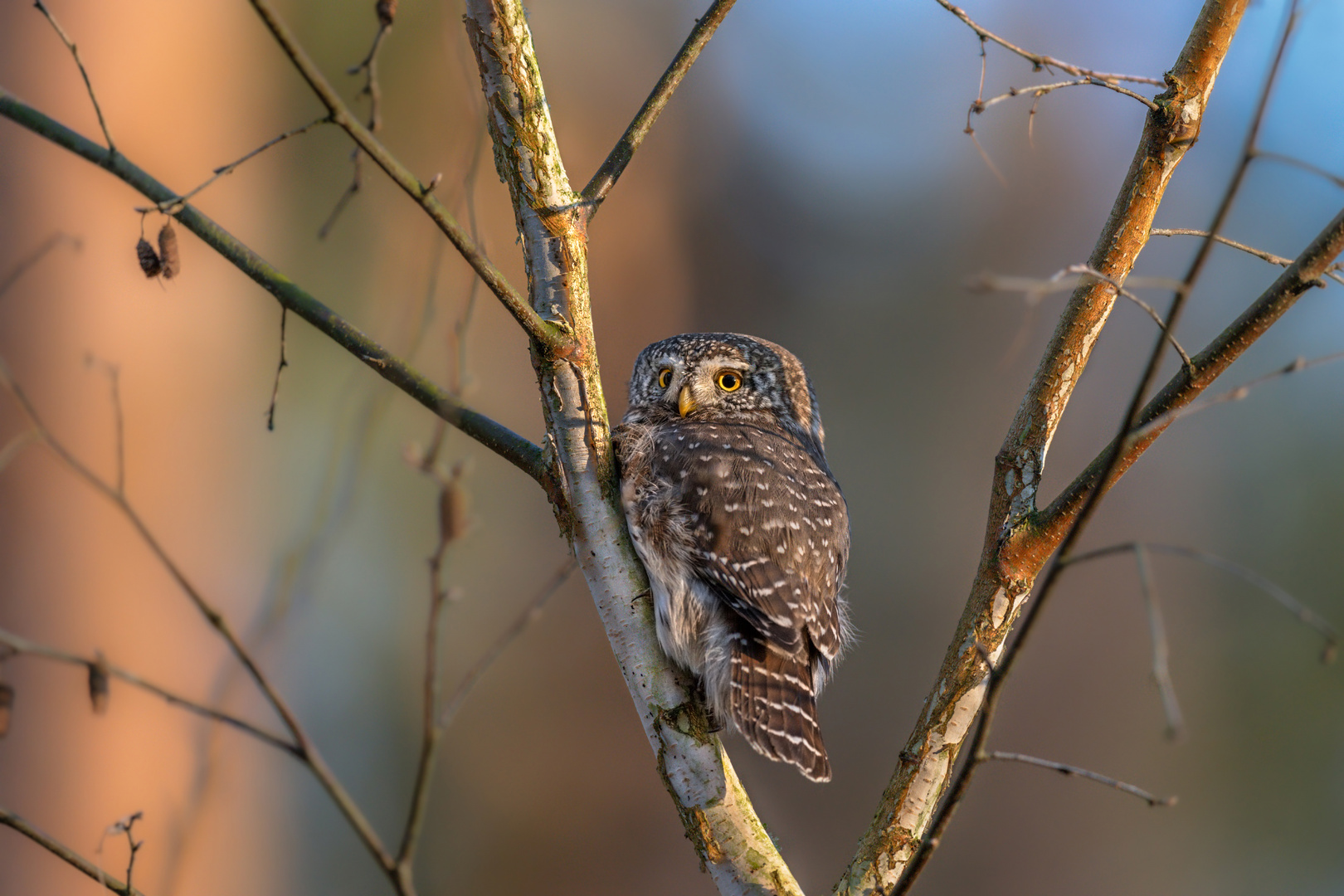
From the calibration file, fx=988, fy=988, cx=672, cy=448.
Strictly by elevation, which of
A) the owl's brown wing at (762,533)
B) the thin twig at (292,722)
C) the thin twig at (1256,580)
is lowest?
the thin twig at (292,722)

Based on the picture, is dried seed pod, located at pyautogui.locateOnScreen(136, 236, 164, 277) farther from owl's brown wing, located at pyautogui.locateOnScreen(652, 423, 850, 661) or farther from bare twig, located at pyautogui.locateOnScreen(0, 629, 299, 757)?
owl's brown wing, located at pyautogui.locateOnScreen(652, 423, 850, 661)

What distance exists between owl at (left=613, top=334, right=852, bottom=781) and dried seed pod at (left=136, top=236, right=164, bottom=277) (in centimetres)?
127

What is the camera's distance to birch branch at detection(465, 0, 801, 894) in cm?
227

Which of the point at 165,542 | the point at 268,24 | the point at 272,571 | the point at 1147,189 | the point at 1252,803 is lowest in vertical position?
the point at 272,571

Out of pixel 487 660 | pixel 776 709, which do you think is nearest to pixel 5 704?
pixel 487 660

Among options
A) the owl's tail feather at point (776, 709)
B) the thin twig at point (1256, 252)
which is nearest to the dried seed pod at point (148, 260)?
the owl's tail feather at point (776, 709)

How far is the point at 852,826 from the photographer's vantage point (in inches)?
347

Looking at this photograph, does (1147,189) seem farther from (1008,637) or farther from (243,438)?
(243,438)

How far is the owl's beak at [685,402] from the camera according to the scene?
3781 mm

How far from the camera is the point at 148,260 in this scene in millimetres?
2160

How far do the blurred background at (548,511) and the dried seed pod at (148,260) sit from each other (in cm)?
380

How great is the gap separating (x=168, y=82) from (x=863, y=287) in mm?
8071

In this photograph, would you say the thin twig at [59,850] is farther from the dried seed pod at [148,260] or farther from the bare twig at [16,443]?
the dried seed pod at [148,260]

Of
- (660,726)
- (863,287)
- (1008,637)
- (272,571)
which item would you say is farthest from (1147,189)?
(863,287)
